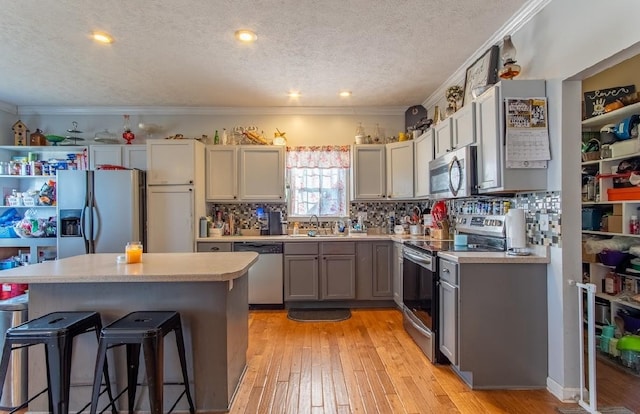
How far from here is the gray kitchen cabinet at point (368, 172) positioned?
178 inches

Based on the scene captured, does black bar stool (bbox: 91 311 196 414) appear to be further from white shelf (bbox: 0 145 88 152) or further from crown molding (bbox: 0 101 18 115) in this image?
crown molding (bbox: 0 101 18 115)

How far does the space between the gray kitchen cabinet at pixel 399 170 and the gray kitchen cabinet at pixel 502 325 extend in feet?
6.74

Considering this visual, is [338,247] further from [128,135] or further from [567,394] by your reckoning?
[128,135]

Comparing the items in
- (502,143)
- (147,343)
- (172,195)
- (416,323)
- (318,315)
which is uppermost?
(502,143)

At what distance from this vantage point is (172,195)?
4156 mm

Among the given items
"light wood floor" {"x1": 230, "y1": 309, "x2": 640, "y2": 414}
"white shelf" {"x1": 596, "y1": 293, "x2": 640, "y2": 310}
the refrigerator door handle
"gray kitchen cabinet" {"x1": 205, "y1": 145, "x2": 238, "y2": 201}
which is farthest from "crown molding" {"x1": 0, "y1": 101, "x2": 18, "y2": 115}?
"white shelf" {"x1": 596, "y1": 293, "x2": 640, "y2": 310}

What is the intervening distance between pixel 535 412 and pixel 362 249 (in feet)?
7.98

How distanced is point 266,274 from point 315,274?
23.6 inches

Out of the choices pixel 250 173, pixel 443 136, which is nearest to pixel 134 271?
pixel 250 173

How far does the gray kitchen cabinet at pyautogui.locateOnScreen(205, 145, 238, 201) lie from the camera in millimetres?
4500

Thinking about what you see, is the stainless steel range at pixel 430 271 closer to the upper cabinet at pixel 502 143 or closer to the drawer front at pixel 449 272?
the drawer front at pixel 449 272

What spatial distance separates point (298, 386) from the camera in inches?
94.0

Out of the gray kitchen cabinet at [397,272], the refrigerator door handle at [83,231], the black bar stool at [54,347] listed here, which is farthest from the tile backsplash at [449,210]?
the black bar stool at [54,347]

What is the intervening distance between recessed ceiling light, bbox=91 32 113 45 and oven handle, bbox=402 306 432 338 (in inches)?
138
